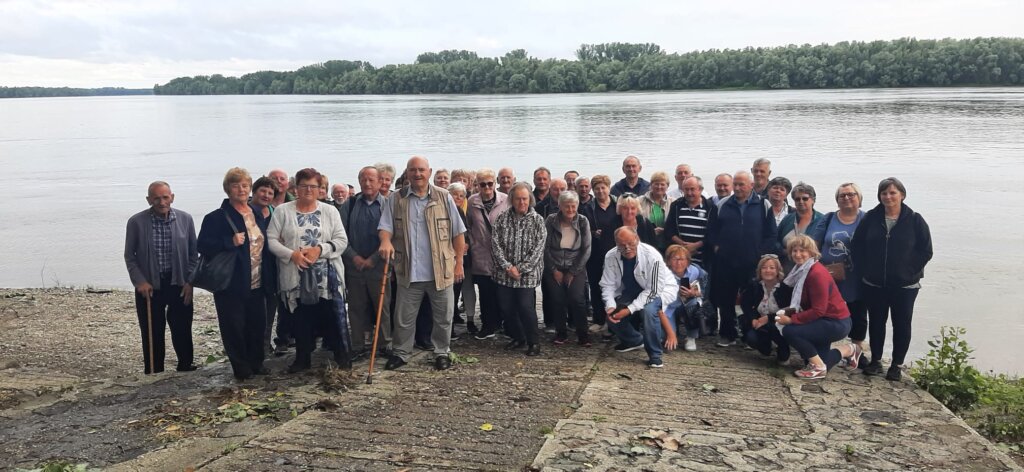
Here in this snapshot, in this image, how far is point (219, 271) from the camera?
5.92m

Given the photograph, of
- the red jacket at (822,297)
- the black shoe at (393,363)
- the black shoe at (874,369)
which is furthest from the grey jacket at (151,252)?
the black shoe at (874,369)

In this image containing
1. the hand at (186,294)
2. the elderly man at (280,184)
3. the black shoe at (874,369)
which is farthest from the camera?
the elderly man at (280,184)

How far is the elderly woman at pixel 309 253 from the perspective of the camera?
19.6 feet

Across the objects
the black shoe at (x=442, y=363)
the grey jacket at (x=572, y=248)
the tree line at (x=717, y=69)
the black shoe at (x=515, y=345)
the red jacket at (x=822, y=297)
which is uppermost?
the tree line at (x=717, y=69)

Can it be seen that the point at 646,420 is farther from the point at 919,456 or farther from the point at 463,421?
the point at 919,456

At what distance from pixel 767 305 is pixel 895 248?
109cm

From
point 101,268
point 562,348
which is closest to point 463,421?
point 562,348

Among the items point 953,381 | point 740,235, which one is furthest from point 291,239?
point 953,381

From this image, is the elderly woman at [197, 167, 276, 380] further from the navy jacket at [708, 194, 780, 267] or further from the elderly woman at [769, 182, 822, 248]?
the elderly woman at [769, 182, 822, 248]

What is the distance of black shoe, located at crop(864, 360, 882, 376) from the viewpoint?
6566mm

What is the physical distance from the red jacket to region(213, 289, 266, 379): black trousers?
421 centimetres

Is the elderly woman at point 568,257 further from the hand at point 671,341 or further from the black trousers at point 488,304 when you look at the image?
the hand at point 671,341

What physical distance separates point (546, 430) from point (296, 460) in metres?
1.46

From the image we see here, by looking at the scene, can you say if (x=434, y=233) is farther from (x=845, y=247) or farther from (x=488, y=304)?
(x=845, y=247)
